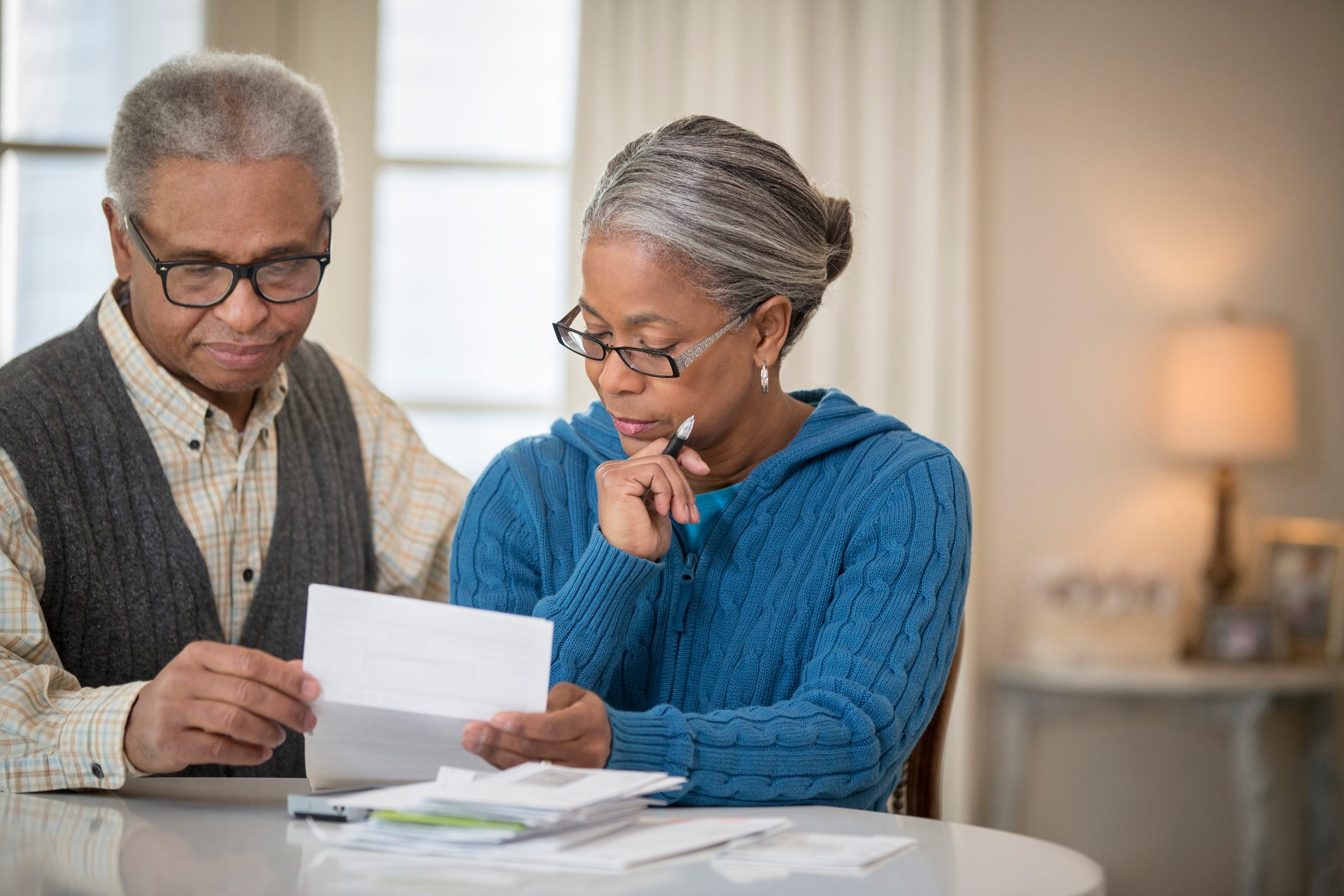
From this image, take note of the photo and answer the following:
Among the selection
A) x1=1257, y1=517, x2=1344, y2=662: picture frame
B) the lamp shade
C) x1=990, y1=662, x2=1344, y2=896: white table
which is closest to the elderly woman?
x1=990, y1=662, x2=1344, y2=896: white table

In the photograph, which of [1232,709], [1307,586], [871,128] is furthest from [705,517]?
[1307,586]

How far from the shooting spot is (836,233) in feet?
5.37

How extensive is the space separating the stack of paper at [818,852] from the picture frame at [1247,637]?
9.03ft

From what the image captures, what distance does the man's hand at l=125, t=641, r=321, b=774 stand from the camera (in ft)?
3.74

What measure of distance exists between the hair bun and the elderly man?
2.09 ft

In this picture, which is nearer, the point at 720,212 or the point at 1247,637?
the point at 720,212

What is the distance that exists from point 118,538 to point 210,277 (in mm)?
334

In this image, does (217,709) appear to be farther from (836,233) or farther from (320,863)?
(836,233)

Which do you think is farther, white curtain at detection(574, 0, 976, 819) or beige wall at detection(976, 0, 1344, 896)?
beige wall at detection(976, 0, 1344, 896)

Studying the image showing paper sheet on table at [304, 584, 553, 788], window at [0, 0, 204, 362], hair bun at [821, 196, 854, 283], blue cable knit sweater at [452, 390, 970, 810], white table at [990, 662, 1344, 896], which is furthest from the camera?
window at [0, 0, 204, 362]

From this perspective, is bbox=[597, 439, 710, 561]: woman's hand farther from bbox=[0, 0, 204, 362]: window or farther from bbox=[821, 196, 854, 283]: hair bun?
bbox=[0, 0, 204, 362]: window

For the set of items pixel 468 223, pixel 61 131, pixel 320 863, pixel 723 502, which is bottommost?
pixel 320 863

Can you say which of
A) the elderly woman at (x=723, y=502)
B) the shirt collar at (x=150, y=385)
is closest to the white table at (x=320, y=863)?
the elderly woman at (x=723, y=502)

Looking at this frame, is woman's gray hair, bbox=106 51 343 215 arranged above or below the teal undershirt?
above
